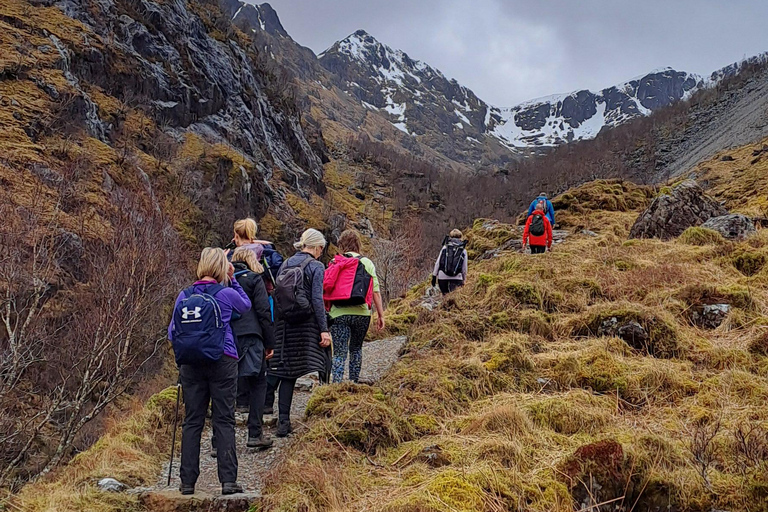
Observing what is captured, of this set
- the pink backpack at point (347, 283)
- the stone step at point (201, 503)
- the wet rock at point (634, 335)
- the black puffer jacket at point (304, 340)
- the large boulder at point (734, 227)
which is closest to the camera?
the stone step at point (201, 503)

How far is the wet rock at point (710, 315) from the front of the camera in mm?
6105

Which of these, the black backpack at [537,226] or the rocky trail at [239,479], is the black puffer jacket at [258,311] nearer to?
the rocky trail at [239,479]

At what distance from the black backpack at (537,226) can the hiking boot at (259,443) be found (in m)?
8.14

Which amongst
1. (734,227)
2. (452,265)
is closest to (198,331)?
(452,265)

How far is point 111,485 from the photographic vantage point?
401 cm

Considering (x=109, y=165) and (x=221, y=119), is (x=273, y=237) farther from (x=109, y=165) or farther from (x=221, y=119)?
(x=221, y=119)

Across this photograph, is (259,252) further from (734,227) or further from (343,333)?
(734,227)

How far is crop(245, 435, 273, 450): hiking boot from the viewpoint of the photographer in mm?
4621

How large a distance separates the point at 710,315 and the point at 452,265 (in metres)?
3.82

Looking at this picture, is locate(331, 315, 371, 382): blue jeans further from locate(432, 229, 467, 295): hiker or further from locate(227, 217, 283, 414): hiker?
locate(432, 229, 467, 295): hiker

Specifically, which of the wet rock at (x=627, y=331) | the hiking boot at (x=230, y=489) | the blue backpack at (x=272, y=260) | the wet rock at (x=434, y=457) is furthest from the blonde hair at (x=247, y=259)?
the wet rock at (x=627, y=331)

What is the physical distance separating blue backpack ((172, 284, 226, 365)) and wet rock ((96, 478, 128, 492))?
53.5 inches

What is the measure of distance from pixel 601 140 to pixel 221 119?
70.8m

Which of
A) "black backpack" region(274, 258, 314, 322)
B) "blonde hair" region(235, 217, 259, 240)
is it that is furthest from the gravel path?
"blonde hair" region(235, 217, 259, 240)
